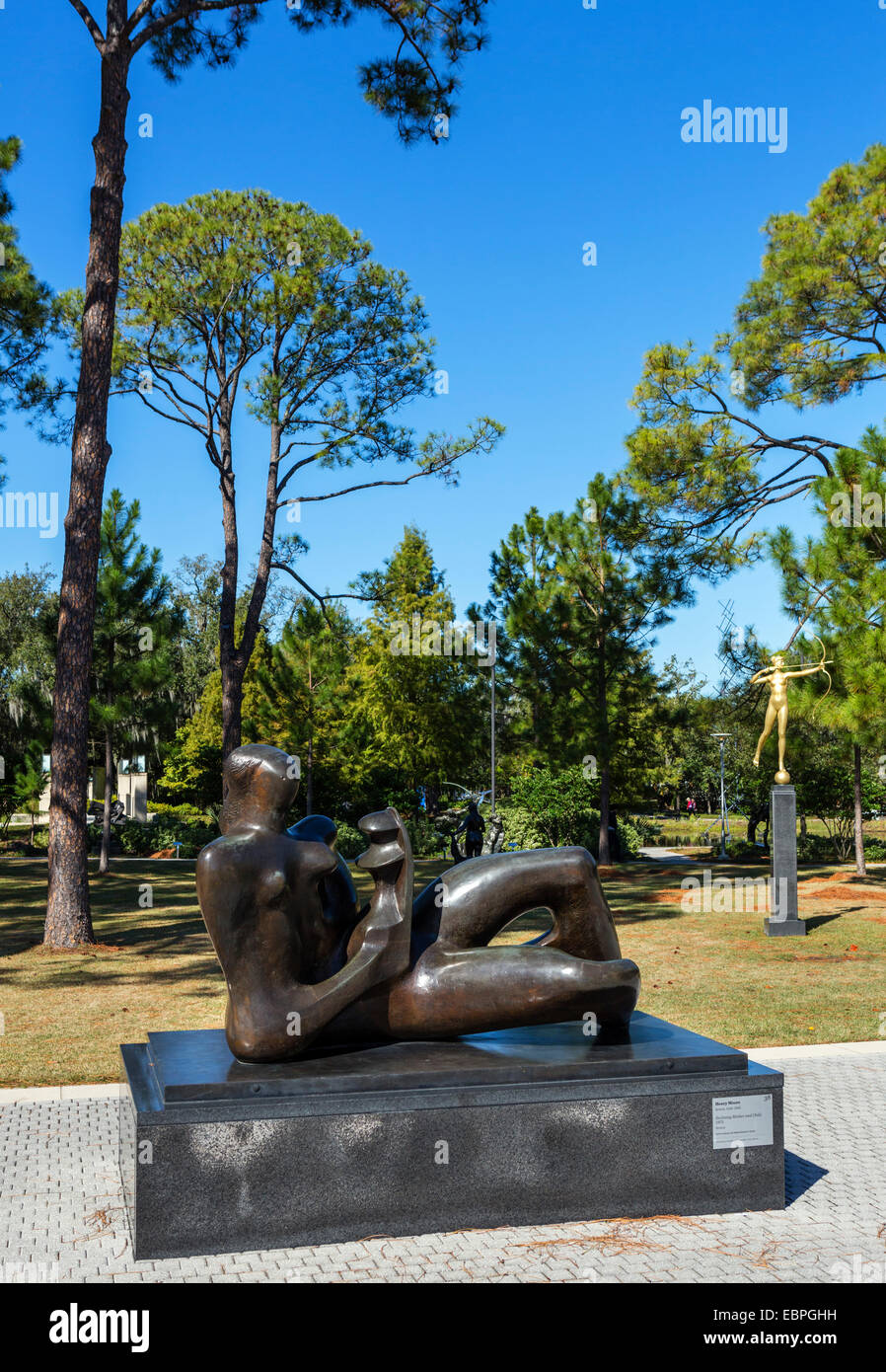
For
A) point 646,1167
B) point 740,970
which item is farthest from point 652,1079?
point 740,970

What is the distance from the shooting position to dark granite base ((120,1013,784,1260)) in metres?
3.80

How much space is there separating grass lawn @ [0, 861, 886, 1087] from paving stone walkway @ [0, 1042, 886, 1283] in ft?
7.40

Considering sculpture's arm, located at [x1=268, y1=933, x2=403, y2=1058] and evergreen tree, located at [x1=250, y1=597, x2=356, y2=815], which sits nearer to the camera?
sculpture's arm, located at [x1=268, y1=933, x2=403, y2=1058]

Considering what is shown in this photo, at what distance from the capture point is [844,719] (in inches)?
582

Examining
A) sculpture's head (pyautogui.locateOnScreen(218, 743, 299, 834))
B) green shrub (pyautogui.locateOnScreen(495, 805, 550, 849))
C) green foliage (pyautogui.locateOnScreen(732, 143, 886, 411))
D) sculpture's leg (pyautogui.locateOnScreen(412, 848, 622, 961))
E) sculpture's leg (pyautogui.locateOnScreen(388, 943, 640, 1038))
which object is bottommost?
green shrub (pyautogui.locateOnScreen(495, 805, 550, 849))

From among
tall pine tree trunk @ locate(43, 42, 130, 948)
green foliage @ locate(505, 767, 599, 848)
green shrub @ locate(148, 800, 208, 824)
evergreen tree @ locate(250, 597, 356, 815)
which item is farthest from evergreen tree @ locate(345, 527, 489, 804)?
tall pine tree trunk @ locate(43, 42, 130, 948)

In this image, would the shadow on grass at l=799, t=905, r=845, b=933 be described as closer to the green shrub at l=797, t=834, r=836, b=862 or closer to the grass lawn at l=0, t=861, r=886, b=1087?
the grass lawn at l=0, t=861, r=886, b=1087

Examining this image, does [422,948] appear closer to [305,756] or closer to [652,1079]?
[652,1079]

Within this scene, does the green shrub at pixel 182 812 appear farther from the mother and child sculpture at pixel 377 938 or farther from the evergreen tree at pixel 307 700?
the mother and child sculpture at pixel 377 938

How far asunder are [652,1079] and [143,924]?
33.5 ft

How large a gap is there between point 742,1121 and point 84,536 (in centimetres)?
A: 924

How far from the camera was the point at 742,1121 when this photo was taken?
167 inches

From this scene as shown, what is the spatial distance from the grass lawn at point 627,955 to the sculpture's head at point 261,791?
3251mm

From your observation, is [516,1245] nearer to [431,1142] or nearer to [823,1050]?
[431,1142]
